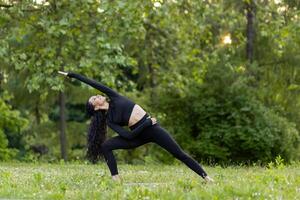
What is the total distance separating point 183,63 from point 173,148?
55.5ft

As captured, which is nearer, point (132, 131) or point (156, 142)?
point (132, 131)

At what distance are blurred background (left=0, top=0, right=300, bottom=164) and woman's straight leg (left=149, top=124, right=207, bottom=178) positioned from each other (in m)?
7.39

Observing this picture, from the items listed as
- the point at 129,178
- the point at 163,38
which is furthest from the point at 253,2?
the point at 129,178

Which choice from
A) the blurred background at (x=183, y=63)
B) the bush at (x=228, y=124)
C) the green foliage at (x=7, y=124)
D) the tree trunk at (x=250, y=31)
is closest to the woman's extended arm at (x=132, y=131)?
the blurred background at (x=183, y=63)

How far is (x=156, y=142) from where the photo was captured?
10898 millimetres

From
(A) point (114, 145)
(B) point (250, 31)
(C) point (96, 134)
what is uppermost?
(B) point (250, 31)

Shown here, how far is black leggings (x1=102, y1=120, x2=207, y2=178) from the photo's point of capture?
10695 millimetres

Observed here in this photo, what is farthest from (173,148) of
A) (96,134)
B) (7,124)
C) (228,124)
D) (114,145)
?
(7,124)

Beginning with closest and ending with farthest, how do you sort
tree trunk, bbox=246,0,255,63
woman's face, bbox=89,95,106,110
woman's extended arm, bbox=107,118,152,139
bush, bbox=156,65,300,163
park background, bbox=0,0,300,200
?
1. woman's extended arm, bbox=107,118,152,139
2. woman's face, bbox=89,95,106,110
3. park background, bbox=0,0,300,200
4. bush, bbox=156,65,300,163
5. tree trunk, bbox=246,0,255,63

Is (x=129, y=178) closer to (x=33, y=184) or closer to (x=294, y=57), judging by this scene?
(x=33, y=184)

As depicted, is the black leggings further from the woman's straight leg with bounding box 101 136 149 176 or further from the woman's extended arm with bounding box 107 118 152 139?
the woman's extended arm with bounding box 107 118 152 139

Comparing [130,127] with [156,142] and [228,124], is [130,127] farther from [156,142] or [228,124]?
[228,124]

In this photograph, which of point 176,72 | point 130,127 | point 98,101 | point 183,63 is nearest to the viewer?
point 130,127

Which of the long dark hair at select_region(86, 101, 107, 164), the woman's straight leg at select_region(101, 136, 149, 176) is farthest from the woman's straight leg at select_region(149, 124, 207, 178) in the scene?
the long dark hair at select_region(86, 101, 107, 164)
